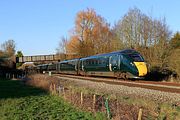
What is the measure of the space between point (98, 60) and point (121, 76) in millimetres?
6186

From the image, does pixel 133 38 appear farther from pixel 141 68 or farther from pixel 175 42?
pixel 141 68

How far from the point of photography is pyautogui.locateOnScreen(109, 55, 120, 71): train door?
111ft

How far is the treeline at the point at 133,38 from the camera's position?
41.2 m

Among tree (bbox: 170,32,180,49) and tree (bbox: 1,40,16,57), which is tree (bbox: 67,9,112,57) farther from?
tree (bbox: 1,40,16,57)

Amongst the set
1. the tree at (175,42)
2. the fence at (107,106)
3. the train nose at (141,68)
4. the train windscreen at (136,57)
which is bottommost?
the fence at (107,106)

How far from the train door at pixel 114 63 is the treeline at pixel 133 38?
5.28m

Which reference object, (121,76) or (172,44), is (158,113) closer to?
(121,76)

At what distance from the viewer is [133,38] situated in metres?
52.8

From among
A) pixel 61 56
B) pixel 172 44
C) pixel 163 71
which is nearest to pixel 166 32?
pixel 172 44

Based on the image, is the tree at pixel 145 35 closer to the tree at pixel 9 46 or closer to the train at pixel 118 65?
the train at pixel 118 65

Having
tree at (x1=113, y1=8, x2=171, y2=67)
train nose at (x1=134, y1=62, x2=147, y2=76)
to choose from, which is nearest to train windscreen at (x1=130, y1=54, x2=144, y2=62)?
train nose at (x1=134, y1=62, x2=147, y2=76)

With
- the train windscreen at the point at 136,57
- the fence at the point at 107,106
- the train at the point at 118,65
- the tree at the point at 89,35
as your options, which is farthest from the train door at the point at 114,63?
the tree at the point at 89,35

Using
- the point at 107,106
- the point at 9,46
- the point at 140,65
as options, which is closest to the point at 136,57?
the point at 140,65

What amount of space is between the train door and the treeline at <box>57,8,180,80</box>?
528 cm
